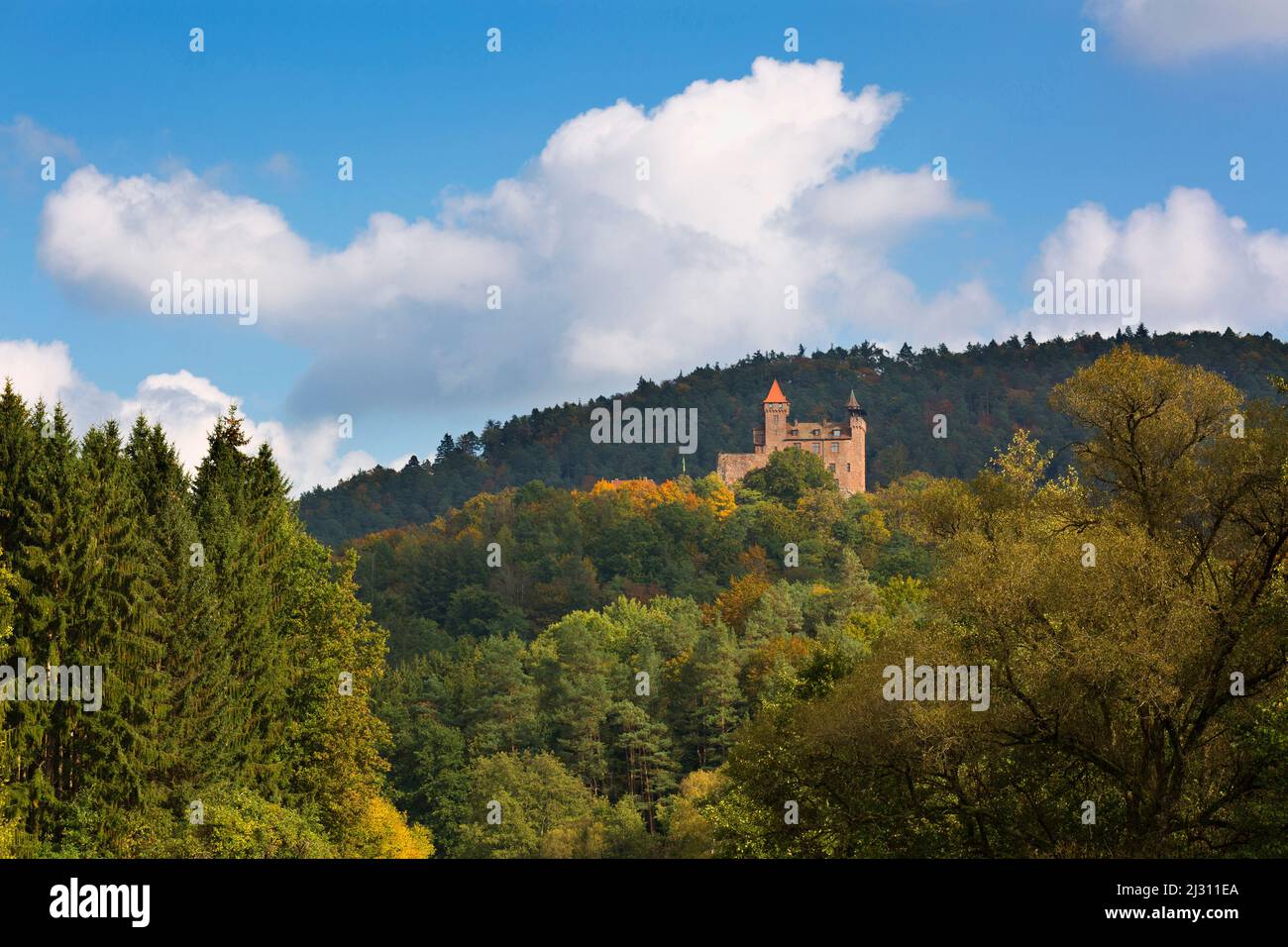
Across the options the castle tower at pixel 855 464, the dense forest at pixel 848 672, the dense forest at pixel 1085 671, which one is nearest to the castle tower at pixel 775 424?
the castle tower at pixel 855 464

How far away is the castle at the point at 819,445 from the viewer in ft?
573

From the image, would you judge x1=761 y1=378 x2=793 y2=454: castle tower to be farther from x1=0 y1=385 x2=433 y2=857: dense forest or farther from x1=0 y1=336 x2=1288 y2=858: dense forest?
x1=0 y1=385 x2=433 y2=857: dense forest

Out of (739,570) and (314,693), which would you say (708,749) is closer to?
(314,693)

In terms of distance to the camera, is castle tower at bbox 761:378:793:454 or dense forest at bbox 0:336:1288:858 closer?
dense forest at bbox 0:336:1288:858

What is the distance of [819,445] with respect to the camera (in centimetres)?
17700

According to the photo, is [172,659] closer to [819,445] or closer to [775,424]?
[819,445]

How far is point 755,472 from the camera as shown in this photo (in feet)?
555

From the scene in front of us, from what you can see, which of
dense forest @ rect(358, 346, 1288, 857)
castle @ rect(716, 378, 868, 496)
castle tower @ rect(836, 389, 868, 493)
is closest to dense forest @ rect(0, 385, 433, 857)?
dense forest @ rect(358, 346, 1288, 857)

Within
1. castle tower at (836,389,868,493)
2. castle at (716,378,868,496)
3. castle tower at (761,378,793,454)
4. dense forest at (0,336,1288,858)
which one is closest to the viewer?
dense forest at (0,336,1288,858)

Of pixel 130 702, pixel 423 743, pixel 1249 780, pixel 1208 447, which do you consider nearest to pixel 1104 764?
pixel 1249 780

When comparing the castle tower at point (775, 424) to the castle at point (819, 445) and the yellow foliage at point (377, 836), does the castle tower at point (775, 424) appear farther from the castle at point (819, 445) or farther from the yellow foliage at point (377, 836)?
the yellow foliage at point (377, 836)

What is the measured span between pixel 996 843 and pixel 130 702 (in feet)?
79.3

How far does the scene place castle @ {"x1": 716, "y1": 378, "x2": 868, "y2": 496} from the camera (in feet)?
573

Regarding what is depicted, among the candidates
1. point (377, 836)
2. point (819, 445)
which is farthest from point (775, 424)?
point (377, 836)
